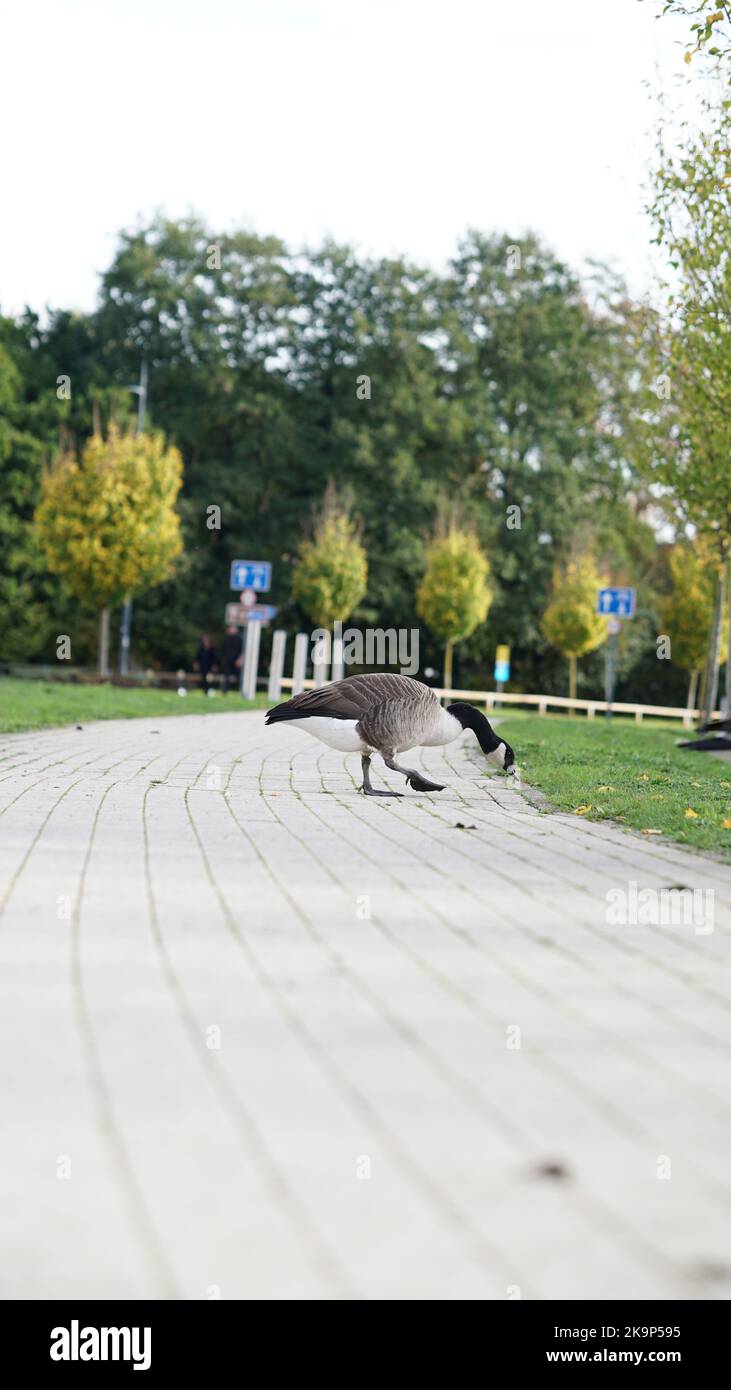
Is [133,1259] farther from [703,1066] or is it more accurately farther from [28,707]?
[28,707]

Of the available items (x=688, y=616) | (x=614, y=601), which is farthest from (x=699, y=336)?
(x=688, y=616)

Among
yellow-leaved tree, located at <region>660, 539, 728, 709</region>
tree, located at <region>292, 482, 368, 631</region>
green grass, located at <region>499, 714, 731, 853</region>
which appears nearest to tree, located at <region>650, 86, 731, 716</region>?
green grass, located at <region>499, 714, 731, 853</region>

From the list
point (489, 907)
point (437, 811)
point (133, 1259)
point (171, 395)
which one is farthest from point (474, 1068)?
A: point (171, 395)

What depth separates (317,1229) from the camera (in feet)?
9.16

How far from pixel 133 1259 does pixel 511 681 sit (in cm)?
5757

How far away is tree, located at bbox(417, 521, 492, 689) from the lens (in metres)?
49.8

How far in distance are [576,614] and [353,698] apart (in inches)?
1650

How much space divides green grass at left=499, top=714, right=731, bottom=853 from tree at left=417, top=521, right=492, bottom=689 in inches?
1140

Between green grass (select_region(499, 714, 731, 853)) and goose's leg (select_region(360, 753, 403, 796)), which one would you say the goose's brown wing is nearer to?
goose's leg (select_region(360, 753, 403, 796))

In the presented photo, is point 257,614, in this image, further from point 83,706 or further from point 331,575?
point 331,575

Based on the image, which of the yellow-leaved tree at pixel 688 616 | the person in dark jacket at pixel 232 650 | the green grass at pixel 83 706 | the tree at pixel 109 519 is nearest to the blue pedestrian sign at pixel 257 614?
the green grass at pixel 83 706

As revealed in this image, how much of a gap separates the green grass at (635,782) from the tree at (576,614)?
100ft

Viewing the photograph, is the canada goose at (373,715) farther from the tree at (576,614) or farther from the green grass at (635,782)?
the tree at (576,614)

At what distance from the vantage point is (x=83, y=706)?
76.2ft
